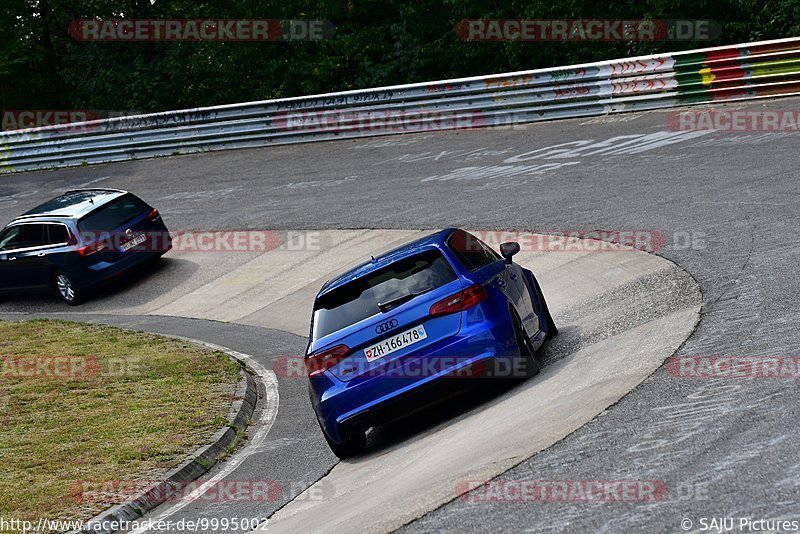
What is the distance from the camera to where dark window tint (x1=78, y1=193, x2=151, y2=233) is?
19.9 meters

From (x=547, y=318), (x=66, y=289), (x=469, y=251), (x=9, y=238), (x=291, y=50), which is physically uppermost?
(x=291, y=50)

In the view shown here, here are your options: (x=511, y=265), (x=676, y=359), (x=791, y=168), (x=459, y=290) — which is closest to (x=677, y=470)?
(x=676, y=359)

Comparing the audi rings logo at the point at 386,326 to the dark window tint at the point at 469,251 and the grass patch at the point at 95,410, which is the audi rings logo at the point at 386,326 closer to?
the dark window tint at the point at 469,251

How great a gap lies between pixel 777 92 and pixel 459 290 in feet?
46.4

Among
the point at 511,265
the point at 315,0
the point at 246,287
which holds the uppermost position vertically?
the point at 315,0

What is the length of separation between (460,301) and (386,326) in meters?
0.66

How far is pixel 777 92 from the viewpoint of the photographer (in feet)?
69.6

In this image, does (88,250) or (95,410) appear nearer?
(95,410)

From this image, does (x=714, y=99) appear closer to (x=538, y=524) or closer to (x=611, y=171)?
(x=611, y=171)

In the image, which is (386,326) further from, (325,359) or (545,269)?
(545,269)

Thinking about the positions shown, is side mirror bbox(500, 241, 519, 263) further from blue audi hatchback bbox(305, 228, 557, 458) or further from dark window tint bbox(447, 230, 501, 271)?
blue audi hatchback bbox(305, 228, 557, 458)

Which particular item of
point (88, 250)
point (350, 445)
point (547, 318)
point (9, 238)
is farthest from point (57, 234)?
point (350, 445)

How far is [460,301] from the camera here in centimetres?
928

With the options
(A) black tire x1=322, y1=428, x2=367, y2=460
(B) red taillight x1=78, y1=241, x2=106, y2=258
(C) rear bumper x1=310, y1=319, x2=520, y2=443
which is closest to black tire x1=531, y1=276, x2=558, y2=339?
(C) rear bumper x1=310, y1=319, x2=520, y2=443
